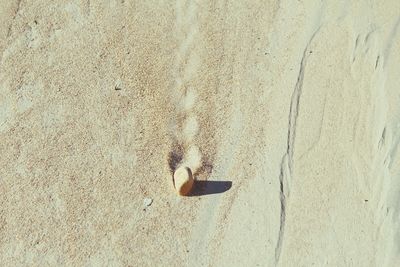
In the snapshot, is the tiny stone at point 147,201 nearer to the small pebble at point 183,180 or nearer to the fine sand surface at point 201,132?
the fine sand surface at point 201,132

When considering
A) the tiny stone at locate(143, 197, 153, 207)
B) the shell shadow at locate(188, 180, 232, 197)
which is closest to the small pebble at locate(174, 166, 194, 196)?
the shell shadow at locate(188, 180, 232, 197)

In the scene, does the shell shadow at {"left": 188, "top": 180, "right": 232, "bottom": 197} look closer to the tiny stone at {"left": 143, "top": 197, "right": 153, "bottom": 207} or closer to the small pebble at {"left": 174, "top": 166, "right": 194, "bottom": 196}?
the small pebble at {"left": 174, "top": 166, "right": 194, "bottom": 196}

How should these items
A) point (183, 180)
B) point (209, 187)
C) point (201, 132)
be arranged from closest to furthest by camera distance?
point (183, 180) → point (209, 187) → point (201, 132)

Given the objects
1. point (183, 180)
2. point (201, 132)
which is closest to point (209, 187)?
point (183, 180)

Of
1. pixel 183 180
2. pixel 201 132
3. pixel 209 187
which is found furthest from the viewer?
pixel 201 132

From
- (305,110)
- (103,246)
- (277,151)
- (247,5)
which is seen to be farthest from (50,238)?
(247,5)

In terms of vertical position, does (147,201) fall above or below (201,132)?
below

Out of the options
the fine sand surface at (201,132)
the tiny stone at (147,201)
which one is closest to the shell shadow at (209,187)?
the fine sand surface at (201,132)

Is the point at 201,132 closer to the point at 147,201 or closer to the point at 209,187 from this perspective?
the point at 209,187
